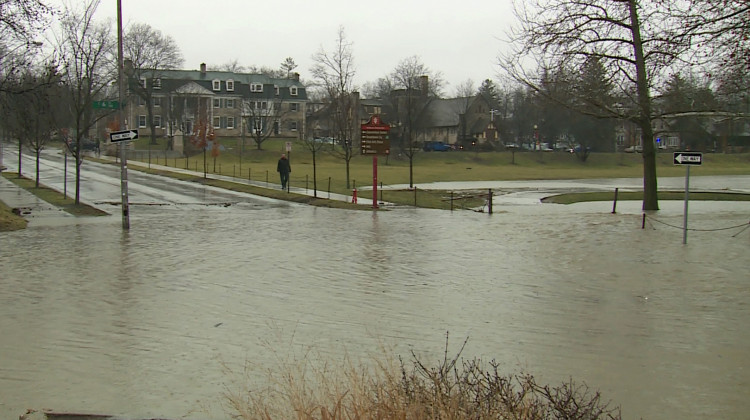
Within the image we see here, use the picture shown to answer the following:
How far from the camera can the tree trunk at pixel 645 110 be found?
25.5 m

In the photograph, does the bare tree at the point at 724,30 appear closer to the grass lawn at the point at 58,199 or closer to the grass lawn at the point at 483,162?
the grass lawn at the point at 58,199

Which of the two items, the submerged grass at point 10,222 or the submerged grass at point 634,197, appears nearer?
the submerged grass at point 10,222

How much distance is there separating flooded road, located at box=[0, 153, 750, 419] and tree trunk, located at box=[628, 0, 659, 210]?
713cm

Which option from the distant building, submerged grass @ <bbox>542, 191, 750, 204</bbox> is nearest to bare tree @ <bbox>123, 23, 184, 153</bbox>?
the distant building

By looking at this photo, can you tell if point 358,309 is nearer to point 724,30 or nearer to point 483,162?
point 724,30

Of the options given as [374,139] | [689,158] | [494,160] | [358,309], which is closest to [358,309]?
[358,309]

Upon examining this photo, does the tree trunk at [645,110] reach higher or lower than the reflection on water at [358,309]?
higher

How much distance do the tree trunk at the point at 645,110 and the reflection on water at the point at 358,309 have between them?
24.3 feet

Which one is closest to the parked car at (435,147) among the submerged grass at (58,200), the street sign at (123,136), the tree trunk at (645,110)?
the submerged grass at (58,200)

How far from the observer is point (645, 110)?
25.5m

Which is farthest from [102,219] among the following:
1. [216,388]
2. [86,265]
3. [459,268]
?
[216,388]

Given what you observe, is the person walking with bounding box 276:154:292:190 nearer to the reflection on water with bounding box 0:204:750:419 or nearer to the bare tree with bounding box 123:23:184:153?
the reflection on water with bounding box 0:204:750:419

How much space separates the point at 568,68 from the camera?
26500 millimetres

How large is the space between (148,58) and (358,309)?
3365 inches
